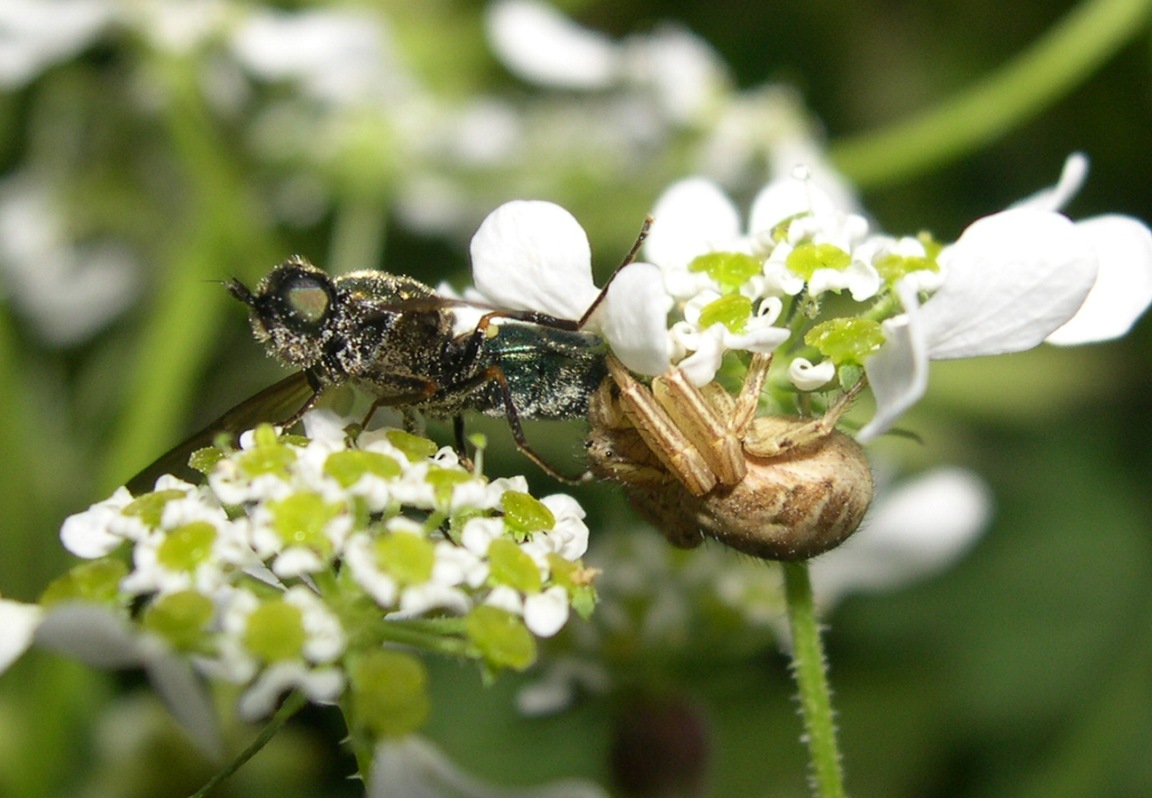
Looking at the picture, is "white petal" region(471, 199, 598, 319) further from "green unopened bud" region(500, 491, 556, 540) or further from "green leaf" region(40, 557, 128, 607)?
"green leaf" region(40, 557, 128, 607)

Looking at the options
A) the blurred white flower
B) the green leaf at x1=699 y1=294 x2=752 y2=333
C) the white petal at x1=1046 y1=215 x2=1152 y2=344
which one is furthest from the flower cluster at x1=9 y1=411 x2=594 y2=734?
the blurred white flower

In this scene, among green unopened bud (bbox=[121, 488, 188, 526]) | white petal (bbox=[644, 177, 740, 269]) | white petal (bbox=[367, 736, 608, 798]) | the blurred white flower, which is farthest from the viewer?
the blurred white flower

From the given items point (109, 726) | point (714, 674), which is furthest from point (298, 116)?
point (714, 674)

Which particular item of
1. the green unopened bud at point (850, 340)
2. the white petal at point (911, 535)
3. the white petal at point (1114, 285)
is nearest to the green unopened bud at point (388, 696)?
the green unopened bud at point (850, 340)

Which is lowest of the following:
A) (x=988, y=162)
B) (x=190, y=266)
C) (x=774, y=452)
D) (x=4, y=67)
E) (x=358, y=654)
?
(x=358, y=654)

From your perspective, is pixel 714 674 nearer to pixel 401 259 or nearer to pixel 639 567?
pixel 639 567

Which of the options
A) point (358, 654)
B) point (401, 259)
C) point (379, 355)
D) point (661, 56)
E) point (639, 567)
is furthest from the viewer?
point (401, 259)

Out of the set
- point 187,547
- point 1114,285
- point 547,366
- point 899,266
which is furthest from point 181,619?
point 1114,285
